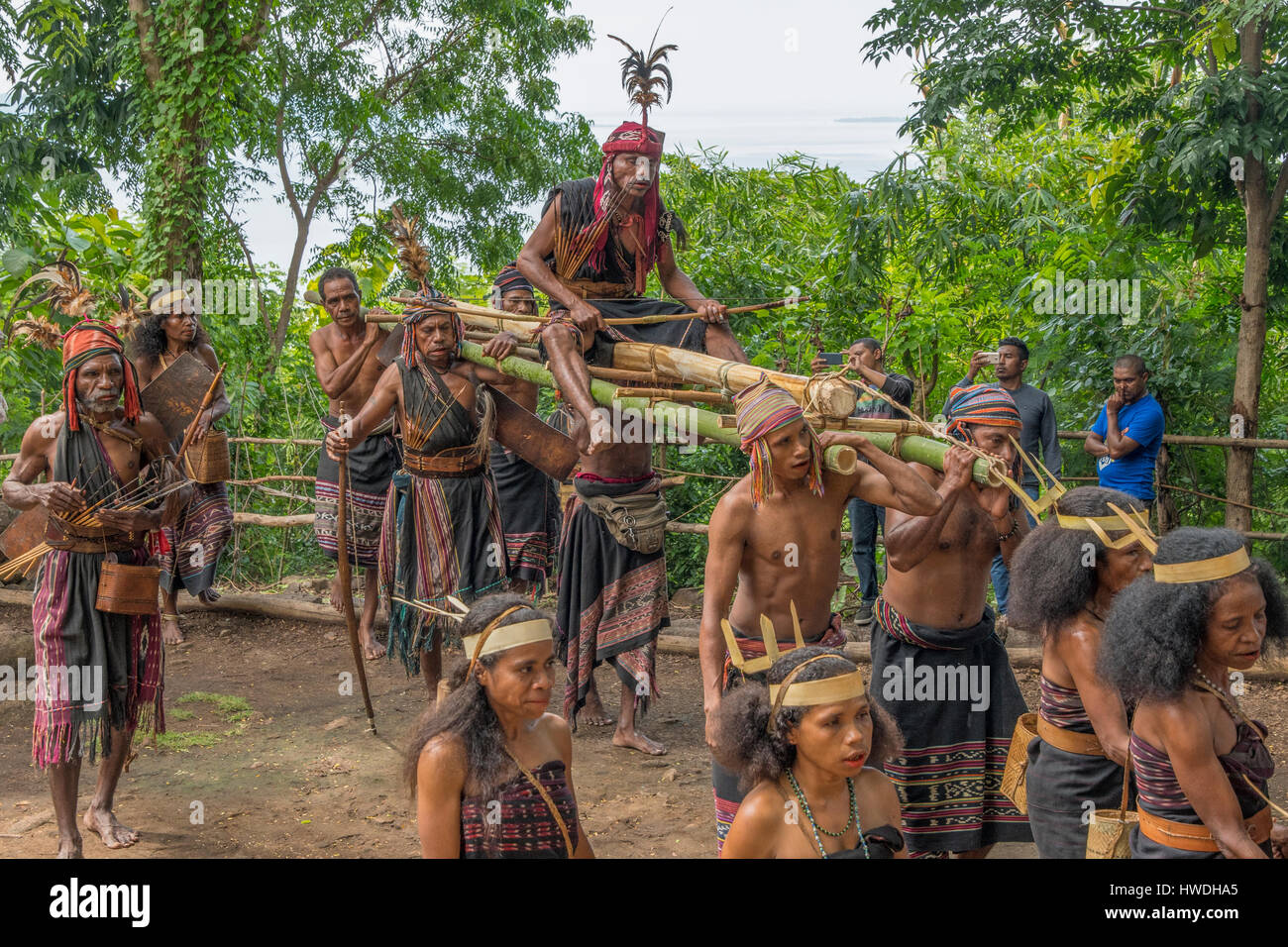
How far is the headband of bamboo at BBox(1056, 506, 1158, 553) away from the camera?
3207 millimetres

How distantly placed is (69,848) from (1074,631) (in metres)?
3.50

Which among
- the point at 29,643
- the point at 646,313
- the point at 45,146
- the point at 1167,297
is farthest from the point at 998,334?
the point at 45,146

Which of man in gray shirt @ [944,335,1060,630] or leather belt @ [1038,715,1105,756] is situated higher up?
man in gray shirt @ [944,335,1060,630]

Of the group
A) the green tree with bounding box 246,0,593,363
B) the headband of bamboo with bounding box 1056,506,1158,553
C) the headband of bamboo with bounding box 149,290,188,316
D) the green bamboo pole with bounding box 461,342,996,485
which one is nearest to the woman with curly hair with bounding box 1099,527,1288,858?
the headband of bamboo with bounding box 1056,506,1158,553

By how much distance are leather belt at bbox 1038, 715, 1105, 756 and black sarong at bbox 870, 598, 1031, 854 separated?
0.44 metres

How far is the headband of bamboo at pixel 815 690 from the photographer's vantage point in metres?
2.73

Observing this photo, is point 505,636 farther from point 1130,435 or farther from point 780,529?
point 1130,435

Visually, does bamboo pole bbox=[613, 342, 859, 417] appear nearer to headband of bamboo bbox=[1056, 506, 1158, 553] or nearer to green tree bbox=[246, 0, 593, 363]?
headband of bamboo bbox=[1056, 506, 1158, 553]

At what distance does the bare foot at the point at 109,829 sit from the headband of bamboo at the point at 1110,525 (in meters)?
3.58

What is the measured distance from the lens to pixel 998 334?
9719 millimetres

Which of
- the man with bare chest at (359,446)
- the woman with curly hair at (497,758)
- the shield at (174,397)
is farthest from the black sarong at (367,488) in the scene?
the woman with curly hair at (497,758)

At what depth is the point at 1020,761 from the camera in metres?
3.60

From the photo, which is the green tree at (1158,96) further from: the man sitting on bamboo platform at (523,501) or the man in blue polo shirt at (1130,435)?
the man sitting on bamboo platform at (523,501)
